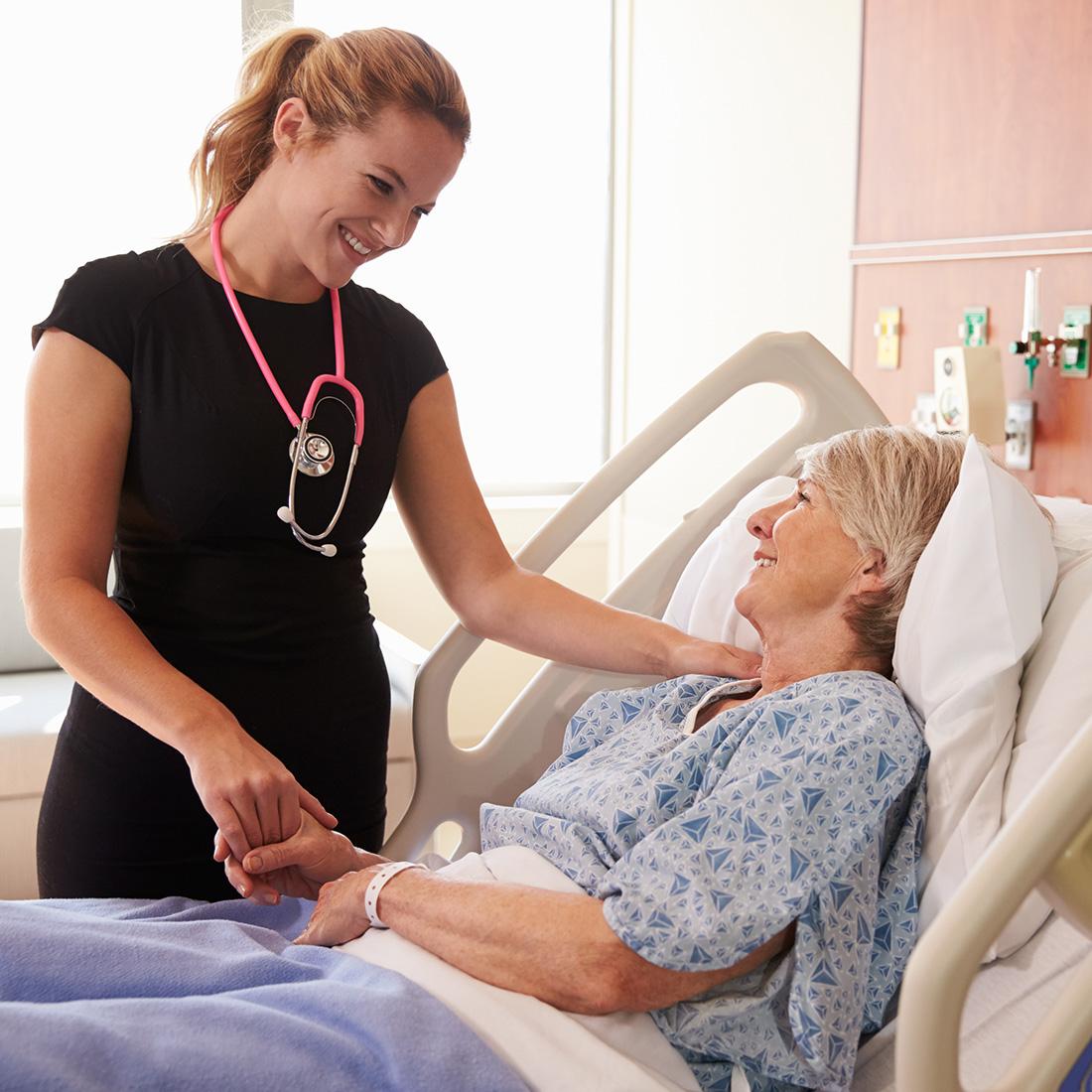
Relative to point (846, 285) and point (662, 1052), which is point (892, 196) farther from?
point (662, 1052)

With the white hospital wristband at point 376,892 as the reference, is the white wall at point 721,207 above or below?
above

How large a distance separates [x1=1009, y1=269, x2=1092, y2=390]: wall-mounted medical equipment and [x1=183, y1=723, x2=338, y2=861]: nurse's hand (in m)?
2.17

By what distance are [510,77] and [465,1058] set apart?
177 inches

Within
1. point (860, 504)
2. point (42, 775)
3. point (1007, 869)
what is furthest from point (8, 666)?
point (1007, 869)

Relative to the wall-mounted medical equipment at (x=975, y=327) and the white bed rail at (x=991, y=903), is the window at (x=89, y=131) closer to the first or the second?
the wall-mounted medical equipment at (x=975, y=327)

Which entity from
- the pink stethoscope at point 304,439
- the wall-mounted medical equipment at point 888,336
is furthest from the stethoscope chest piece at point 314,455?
the wall-mounted medical equipment at point 888,336

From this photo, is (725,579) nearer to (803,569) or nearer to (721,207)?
(803,569)

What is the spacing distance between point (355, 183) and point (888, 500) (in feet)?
2.56

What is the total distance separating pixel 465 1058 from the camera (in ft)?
3.89

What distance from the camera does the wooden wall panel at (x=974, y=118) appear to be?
9.75 feet

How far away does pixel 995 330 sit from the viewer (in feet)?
10.6

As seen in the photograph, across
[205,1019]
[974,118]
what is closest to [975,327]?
[974,118]

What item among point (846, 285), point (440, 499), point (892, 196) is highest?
point (892, 196)

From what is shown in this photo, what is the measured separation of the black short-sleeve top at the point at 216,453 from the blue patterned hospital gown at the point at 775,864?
51 cm
